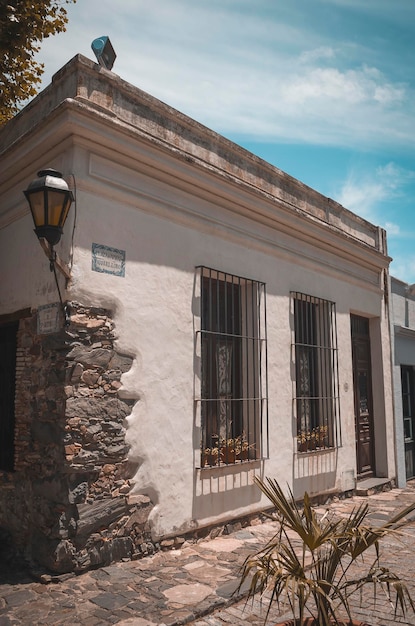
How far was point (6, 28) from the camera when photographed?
6.13 m

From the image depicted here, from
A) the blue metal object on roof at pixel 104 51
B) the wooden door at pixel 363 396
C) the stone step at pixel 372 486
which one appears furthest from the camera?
the wooden door at pixel 363 396

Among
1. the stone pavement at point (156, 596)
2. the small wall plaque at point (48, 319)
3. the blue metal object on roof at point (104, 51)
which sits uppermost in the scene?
the blue metal object on roof at point (104, 51)

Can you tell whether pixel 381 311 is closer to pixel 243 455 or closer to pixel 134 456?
pixel 243 455

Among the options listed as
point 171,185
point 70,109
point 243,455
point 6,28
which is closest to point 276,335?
point 243,455

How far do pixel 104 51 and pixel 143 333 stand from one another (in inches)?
111

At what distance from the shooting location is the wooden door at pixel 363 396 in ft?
27.2

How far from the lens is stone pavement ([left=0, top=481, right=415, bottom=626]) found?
334 cm

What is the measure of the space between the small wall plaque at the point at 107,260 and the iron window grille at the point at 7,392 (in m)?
1.18

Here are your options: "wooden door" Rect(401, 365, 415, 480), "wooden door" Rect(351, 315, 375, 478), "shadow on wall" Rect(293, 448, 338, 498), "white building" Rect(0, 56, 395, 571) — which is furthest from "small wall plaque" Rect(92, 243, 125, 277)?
"wooden door" Rect(401, 365, 415, 480)

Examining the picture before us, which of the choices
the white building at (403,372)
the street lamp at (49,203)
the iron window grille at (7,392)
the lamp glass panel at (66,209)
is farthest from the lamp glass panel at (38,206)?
the white building at (403,372)

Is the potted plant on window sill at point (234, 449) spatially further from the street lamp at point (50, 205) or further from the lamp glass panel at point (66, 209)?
the lamp glass panel at point (66, 209)

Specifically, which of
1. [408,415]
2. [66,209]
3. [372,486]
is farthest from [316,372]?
[66,209]

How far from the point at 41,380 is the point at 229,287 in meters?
2.60

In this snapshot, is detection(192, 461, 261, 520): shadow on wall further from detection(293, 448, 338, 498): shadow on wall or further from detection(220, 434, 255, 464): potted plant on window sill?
detection(293, 448, 338, 498): shadow on wall
